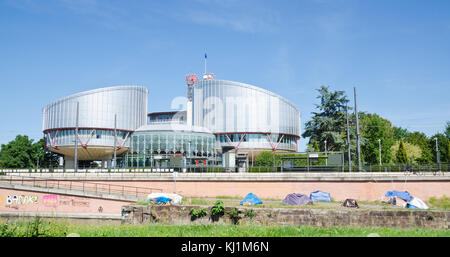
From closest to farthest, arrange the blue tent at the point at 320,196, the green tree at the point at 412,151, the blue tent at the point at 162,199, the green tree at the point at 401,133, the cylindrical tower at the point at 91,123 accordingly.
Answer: the blue tent at the point at 162,199
the blue tent at the point at 320,196
the cylindrical tower at the point at 91,123
the green tree at the point at 412,151
the green tree at the point at 401,133

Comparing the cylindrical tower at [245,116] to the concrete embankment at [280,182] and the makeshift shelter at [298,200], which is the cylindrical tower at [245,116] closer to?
the concrete embankment at [280,182]

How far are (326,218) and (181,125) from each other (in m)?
55.7

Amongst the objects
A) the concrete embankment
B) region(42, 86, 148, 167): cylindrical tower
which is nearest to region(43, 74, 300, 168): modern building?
region(42, 86, 148, 167): cylindrical tower

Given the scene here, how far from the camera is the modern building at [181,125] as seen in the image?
220 ft

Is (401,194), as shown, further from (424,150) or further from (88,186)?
(424,150)

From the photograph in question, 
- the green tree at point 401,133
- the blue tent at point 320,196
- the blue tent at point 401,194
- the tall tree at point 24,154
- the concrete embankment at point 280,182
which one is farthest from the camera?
the green tree at point 401,133

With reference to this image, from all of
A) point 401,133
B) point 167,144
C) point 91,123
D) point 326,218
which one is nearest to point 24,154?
point 91,123

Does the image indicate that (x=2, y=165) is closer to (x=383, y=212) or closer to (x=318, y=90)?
(x=318, y=90)

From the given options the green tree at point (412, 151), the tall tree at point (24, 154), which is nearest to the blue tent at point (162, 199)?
the green tree at point (412, 151)

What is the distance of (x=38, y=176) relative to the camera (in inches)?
1358

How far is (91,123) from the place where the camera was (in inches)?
2739

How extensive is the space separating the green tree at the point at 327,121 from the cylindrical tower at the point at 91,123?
40.4 meters

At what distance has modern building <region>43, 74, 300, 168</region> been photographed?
6706 cm

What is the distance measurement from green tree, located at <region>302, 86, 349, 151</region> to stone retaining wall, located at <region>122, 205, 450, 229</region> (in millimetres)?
38052
